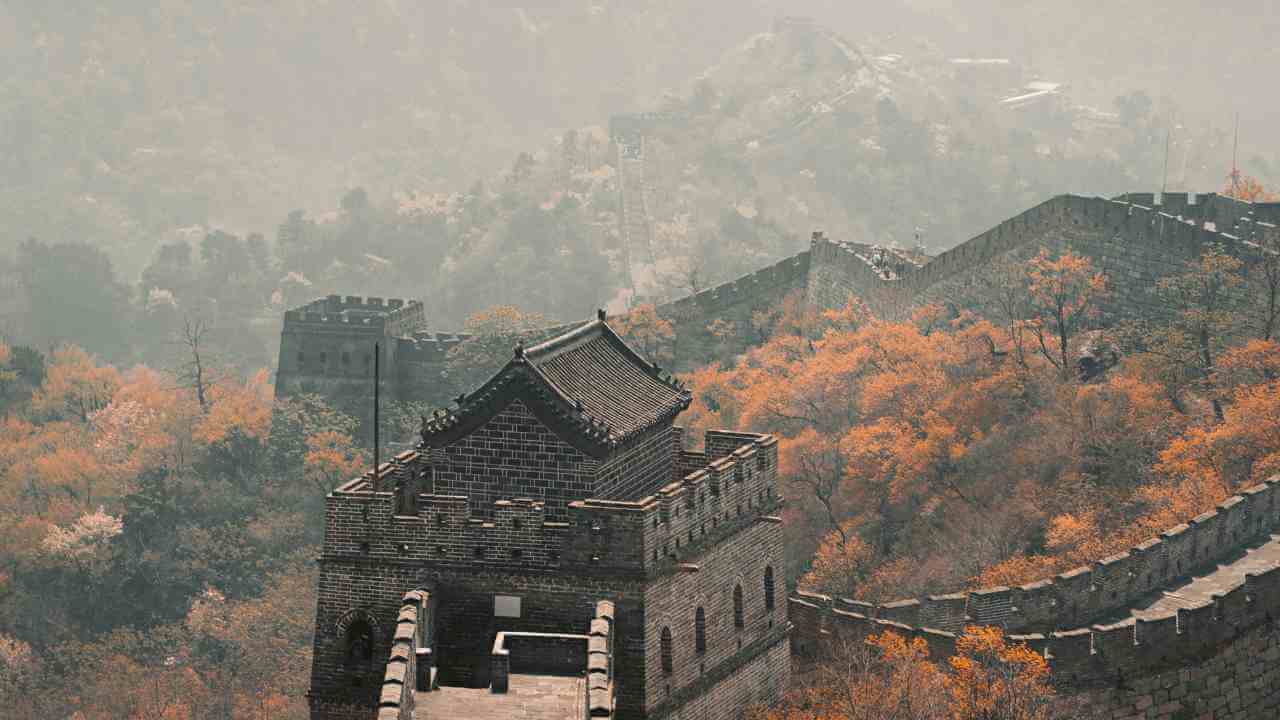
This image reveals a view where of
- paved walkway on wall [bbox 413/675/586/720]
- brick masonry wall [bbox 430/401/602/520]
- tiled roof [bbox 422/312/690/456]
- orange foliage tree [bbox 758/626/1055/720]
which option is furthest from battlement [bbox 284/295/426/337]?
paved walkway on wall [bbox 413/675/586/720]

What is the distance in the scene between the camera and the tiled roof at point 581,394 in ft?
132

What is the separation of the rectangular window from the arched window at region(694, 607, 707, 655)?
3.15 meters

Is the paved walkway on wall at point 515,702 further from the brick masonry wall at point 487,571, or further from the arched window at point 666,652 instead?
the arched window at point 666,652

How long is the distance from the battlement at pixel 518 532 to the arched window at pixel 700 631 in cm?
99

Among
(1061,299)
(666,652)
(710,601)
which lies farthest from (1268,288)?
(666,652)

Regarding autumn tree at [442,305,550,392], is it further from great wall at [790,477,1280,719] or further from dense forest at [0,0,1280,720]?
great wall at [790,477,1280,719]

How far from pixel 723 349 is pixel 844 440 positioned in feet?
74.4

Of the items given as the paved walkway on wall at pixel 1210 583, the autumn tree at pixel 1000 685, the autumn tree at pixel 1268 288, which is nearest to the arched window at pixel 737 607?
the autumn tree at pixel 1000 685

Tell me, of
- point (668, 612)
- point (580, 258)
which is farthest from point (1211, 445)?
point (580, 258)

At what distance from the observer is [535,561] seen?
3925cm

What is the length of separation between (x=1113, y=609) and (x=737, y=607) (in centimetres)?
911

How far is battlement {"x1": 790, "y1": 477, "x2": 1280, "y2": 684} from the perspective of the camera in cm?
4412

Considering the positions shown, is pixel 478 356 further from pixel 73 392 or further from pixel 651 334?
pixel 73 392

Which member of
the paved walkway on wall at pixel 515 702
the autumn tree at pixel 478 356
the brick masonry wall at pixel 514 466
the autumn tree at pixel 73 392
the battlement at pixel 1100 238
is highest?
the autumn tree at pixel 73 392
